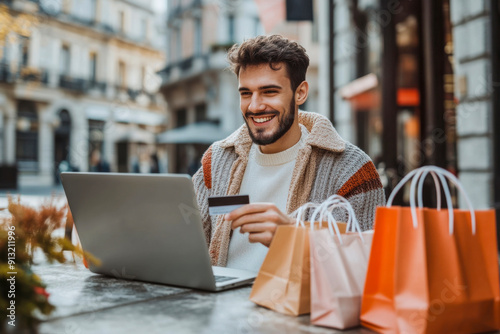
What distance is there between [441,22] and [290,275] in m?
4.70

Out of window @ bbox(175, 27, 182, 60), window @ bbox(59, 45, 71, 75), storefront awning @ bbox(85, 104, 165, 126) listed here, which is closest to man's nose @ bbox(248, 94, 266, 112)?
window @ bbox(175, 27, 182, 60)

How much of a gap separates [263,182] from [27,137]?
20.7 m

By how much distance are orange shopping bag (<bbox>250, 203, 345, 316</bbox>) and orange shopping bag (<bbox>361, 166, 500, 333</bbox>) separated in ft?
0.47

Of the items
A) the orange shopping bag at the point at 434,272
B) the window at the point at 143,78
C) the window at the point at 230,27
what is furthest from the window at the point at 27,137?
the orange shopping bag at the point at 434,272

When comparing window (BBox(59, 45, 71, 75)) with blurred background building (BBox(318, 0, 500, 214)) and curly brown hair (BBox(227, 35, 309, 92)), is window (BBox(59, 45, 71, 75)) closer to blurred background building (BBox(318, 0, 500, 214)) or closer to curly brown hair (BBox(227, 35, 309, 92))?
blurred background building (BBox(318, 0, 500, 214))

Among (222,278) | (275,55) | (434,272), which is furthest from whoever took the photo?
(275,55)

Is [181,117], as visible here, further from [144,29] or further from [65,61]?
[144,29]

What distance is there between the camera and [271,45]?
76.5 inches

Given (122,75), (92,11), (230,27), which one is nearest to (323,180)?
(230,27)

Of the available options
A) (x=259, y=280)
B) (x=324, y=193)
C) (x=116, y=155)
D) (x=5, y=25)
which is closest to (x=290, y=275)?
(x=259, y=280)

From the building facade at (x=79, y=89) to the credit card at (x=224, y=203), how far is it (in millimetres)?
16847

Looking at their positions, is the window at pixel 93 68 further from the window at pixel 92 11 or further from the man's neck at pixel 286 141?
the man's neck at pixel 286 141

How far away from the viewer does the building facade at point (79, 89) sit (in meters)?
19.1

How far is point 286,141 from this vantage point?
7.06 feet
